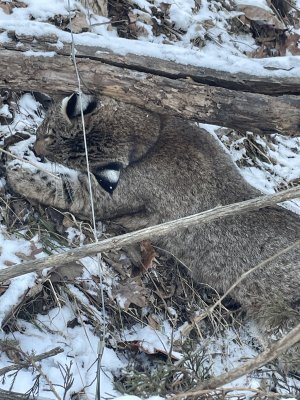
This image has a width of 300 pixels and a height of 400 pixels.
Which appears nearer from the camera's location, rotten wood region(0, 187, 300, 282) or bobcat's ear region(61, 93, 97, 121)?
rotten wood region(0, 187, 300, 282)

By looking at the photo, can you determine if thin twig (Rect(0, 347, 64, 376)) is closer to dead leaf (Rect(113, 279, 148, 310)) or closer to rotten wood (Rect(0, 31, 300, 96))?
dead leaf (Rect(113, 279, 148, 310))

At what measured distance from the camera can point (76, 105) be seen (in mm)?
5457

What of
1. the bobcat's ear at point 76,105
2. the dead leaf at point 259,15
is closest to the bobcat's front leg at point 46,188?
the bobcat's ear at point 76,105

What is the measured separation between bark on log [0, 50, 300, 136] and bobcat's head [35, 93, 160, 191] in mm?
368

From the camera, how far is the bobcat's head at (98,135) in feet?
18.7

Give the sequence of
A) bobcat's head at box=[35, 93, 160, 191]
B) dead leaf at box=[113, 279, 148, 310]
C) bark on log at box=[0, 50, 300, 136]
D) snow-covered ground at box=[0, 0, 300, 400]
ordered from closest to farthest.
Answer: snow-covered ground at box=[0, 0, 300, 400]
bark on log at box=[0, 50, 300, 136]
dead leaf at box=[113, 279, 148, 310]
bobcat's head at box=[35, 93, 160, 191]

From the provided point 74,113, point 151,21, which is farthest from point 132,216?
point 151,21

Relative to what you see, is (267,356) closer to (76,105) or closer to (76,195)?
(76,105)

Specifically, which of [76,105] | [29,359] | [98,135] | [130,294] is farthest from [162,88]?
[29,359]

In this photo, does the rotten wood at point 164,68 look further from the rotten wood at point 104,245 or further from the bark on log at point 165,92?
the rotten wood at point 104,245

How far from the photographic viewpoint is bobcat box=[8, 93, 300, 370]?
5.80 m

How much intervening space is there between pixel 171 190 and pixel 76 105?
1.29 m

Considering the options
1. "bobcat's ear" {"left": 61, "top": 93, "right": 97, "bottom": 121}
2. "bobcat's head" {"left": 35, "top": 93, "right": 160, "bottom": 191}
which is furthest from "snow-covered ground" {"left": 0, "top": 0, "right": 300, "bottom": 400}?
"bobcat's ear" {"left": 61, "top": 93, "right": 97, "bottom": 121}

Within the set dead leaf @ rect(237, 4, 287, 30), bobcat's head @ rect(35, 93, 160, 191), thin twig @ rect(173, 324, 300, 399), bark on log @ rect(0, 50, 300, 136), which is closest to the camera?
thin twig @ rect(173, 324, 300, 399)
